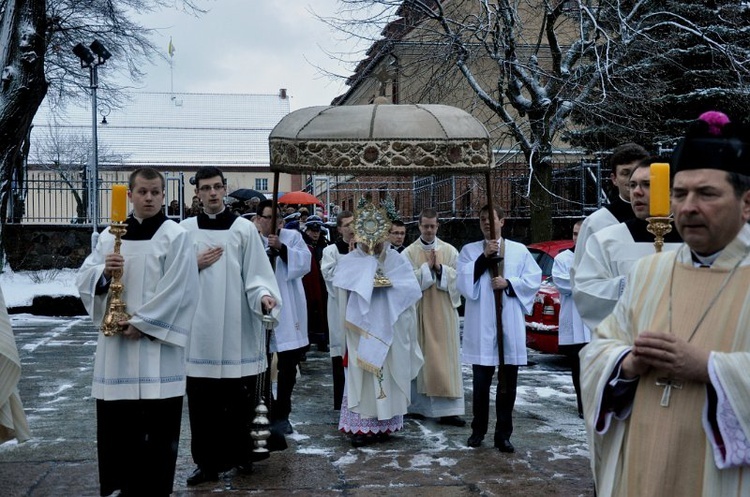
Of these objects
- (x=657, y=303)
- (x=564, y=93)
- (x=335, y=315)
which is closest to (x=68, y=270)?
(x=564, y=93)

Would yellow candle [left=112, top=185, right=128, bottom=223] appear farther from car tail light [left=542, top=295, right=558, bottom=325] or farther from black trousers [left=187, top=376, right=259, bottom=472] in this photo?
car tail light [left=542, top=295, right=558, bottom=325]

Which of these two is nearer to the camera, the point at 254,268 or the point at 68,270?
the point at 254,268

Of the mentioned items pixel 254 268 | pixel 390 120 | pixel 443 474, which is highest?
pixel 390 120

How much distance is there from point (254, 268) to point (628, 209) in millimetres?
2621

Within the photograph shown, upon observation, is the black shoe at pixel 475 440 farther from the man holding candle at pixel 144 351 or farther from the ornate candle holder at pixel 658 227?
the ornate candle holder at pixel 658 227

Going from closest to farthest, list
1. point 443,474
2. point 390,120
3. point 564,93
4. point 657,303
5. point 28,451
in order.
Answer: point 657,303
point 443,474
point 28,451
point 390,120
point 564,93

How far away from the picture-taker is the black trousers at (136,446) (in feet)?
19.3

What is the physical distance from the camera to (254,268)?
22.8 feet

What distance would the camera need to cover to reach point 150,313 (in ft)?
19.0

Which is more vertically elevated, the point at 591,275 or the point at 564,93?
the point at 564,93

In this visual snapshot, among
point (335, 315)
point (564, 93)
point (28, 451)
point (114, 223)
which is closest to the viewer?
point (114, 223)

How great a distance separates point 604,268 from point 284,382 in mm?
3884

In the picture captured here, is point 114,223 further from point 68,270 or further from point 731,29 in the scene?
point 68,270

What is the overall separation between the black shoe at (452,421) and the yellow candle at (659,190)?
496cm
